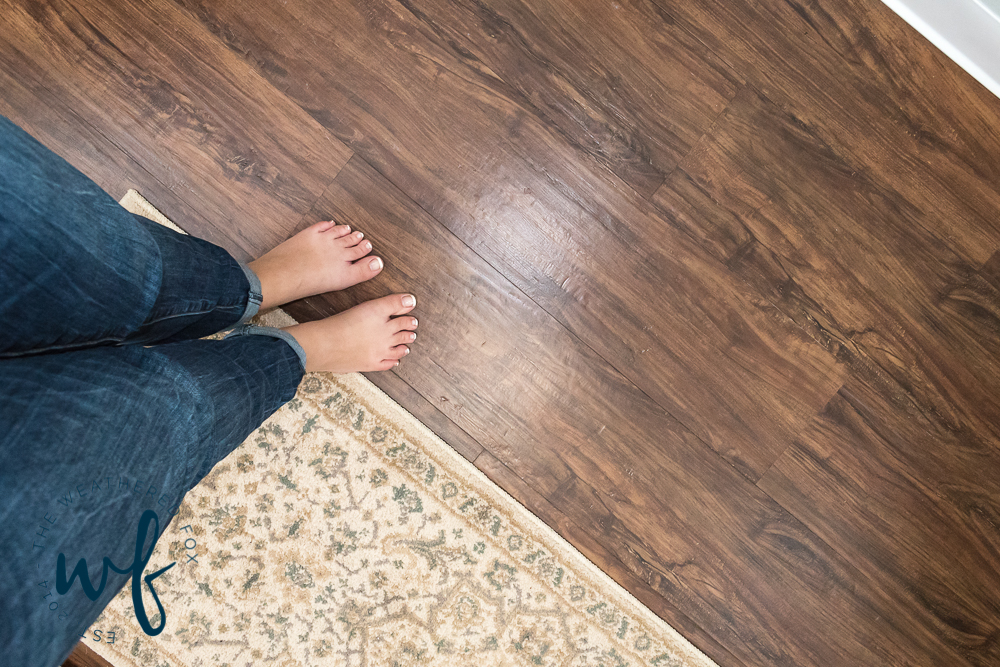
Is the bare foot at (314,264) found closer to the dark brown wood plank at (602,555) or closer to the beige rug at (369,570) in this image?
the beige rug at (369,570)

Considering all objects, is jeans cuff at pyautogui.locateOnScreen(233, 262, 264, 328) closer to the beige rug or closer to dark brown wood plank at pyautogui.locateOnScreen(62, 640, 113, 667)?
the beige rug

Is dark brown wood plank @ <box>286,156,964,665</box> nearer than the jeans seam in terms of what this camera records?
No

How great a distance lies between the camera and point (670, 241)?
3.37 feet

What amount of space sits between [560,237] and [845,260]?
0.48 meters

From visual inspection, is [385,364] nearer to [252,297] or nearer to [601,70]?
[252,297]

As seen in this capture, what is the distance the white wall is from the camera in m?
0.96

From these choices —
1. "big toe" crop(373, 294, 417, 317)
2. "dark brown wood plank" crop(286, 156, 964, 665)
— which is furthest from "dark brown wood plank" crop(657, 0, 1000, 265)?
"big toe" crop(373, 294, 417, 317)

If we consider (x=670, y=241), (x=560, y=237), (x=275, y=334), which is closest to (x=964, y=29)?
(x=670, y=241)

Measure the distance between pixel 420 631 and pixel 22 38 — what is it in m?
1.19

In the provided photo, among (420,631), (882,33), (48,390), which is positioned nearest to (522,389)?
(420,631)

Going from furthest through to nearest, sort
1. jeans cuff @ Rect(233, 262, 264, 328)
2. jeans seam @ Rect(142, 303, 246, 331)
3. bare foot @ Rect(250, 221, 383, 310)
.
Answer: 1. bare foot @ Rect(250, 221, 383, 310)
2. jeans cuff @ Rect(233, 262, 264, 328)
3. jeans seam @ Rect(142, 303, 246, 331)

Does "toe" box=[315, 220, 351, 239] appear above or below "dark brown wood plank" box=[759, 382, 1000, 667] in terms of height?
below

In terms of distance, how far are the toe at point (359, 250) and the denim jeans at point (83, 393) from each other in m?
0.28

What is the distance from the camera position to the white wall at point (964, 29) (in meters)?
0.96
